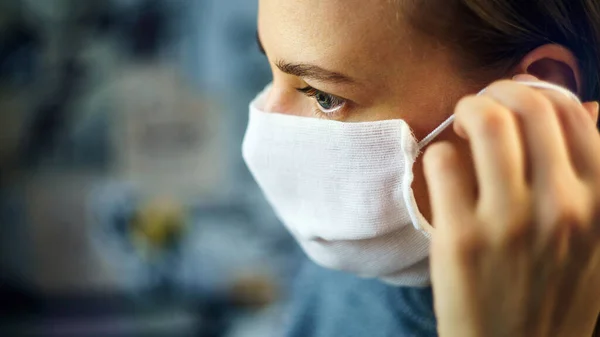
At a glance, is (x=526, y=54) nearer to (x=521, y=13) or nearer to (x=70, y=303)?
(x=521, y=13)

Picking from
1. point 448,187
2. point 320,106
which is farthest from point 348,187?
point 448,187

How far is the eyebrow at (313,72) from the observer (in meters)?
0.59

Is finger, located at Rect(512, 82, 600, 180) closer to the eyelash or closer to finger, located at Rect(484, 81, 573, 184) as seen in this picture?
finger, located at Rect(484, 81, 573, 184)

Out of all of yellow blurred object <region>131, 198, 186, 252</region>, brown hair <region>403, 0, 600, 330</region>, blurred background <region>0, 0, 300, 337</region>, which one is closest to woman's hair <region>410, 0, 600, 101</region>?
brown hair <region>403, 0, 600, 330</region>

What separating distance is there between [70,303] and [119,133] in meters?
0.52

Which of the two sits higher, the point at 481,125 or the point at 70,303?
the point at 481,125

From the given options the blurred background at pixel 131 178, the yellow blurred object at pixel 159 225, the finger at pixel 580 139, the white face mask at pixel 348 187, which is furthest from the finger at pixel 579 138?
the yellow blurred object at pixel 159 225

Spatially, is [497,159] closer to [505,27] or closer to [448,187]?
[448,187]

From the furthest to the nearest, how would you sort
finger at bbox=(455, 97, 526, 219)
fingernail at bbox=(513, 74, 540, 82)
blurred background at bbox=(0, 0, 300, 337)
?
1. blurred background at bbox=(0, 0, 300, 337)
2. fingernail at bbox=(513, 74, 540, 82)
3. finger at bbox=(455, 97, 526, 219)

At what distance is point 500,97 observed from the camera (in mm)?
463

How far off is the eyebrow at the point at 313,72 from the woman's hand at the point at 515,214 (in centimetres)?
16

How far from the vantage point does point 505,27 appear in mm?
571

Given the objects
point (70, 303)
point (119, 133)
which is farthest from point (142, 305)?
point (119, 133)

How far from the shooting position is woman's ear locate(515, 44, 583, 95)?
0.59 metres
